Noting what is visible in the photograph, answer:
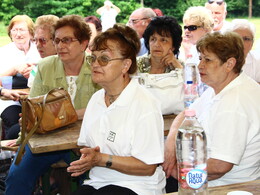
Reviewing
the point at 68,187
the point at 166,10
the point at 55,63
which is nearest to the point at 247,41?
the point at 55,63

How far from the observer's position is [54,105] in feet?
9.11

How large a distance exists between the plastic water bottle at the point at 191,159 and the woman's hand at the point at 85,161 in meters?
0.39

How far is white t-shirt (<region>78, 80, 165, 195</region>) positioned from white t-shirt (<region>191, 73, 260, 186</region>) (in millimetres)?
A: 257

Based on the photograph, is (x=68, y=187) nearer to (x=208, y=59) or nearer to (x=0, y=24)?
(x=208, y=59)

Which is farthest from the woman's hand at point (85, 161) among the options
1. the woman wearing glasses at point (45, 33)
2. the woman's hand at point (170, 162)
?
the woman wearing glasses at point (45, 33)

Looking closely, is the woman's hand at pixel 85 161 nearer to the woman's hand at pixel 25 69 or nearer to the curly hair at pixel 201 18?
the woman's hand at pixel 25 69

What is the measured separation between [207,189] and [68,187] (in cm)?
197

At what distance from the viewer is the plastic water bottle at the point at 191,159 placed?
5.04 ft

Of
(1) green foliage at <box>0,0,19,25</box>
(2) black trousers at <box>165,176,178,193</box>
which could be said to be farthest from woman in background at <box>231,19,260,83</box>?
(1) green foliage at <box>0,0,19,25</box>

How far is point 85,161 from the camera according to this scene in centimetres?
204

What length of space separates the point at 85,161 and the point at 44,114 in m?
0.77

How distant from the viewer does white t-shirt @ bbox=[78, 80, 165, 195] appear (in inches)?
83.5

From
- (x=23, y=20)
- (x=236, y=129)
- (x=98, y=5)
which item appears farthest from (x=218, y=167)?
(x=98, y=5)

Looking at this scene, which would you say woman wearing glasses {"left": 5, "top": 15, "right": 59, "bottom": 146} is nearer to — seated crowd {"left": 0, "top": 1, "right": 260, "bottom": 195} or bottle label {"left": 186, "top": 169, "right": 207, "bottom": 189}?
seated crowd {"left": 0, "top": 1, "right": 260, "bottom": 195}
